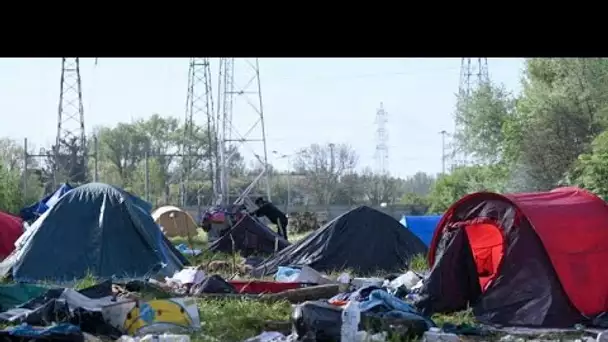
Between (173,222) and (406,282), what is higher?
(173,222)

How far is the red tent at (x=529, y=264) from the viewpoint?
456 inches

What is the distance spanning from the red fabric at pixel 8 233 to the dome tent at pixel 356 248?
15.8 ft

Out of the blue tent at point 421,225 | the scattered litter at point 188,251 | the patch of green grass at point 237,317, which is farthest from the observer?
the blue tent at point 421,225

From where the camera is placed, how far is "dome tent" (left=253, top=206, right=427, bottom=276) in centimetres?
1664

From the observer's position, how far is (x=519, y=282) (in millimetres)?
11758

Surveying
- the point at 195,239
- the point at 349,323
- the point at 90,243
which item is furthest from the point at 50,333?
the point at 195,239

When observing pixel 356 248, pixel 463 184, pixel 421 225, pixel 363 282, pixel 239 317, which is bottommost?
pixel 239 317

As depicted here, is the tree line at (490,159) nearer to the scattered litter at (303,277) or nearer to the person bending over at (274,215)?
the person bending over at (274,215)

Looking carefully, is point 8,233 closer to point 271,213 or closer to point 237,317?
point 271,213

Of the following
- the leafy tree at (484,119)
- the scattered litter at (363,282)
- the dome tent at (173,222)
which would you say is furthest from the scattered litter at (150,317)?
the leafy tree at (484,119)

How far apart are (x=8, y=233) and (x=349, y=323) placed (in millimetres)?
10729

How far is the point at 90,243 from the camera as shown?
15.2 m
